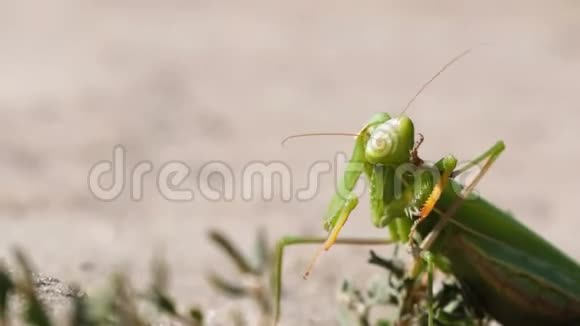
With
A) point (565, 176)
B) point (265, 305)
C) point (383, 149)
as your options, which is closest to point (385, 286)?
point (383, 149)

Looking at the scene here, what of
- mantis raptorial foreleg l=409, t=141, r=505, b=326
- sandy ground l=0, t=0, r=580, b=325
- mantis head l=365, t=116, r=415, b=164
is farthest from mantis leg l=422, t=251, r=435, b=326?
sandy ground l=0, t=0, r=580, b=325

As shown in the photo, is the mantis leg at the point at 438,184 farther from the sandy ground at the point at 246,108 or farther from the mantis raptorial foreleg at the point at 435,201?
the sandy ground at the point at 246,108

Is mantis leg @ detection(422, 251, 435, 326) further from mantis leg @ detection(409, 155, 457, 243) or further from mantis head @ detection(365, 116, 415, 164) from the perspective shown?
mantis head @ detection(365, 116, 415, 164)

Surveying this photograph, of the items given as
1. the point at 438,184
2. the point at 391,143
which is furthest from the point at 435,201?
the point at 391,143

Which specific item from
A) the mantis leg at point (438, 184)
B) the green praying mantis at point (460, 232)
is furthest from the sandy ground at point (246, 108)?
the mantis leg at point (438, 184)

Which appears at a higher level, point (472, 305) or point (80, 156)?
point (472, 305)

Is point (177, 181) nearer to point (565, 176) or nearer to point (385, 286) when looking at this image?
point (565, 176)

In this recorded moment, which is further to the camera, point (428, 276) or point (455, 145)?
point (455, 145)
